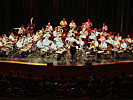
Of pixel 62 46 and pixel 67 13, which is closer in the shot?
pixel 62 46

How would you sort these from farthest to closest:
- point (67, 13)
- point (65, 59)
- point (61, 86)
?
point (67, 13) < point (65, 59) < point (61, 86)

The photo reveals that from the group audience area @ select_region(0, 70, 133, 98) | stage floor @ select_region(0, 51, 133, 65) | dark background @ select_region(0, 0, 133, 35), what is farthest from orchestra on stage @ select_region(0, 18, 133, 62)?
dark background @ select_region(0, 0, 133, 35)

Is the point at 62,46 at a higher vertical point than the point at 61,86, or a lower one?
higher

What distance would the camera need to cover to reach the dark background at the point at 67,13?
11656mm

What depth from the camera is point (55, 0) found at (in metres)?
12.3

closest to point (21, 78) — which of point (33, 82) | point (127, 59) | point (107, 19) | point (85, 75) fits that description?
point (33, 82)

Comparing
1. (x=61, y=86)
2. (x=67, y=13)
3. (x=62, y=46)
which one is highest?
(x=67, y=13)

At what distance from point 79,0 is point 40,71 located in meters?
6.17

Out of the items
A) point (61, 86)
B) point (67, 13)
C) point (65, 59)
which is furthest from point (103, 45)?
point (67, 13)

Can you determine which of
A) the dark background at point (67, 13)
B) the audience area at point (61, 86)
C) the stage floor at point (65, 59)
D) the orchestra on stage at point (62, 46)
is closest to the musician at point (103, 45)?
the orchestra on stage at point (62, 46)

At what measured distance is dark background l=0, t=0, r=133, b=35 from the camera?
38.2ft

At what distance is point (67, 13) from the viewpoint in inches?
486

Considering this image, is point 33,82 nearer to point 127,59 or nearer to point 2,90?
point 2,90

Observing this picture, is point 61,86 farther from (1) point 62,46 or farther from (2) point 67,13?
(2) point 67,13
